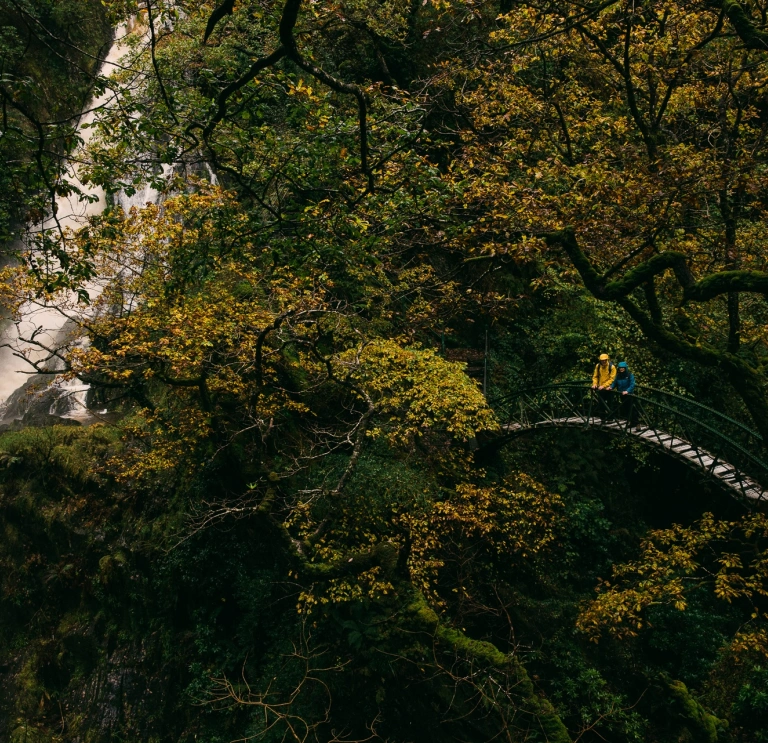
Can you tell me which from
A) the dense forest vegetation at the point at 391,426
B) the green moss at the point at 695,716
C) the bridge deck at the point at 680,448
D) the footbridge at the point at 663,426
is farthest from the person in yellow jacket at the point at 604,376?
the green moss at the point at 695,716

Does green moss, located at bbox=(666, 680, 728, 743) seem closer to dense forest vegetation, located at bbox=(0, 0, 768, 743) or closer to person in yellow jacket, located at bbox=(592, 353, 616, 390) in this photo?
dense forest vegetation, located at bbox=(0, 0, 768, 743)

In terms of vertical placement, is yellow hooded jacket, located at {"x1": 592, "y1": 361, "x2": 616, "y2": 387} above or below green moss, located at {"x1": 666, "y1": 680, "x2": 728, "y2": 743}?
above

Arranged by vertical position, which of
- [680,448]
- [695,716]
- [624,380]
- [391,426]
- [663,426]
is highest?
[624,380]

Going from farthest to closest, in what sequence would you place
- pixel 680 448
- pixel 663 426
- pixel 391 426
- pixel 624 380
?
pixel 663 426, pixel 624 380, pixel 680 448, pixel 391 426

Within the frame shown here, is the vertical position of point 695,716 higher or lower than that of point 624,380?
lower

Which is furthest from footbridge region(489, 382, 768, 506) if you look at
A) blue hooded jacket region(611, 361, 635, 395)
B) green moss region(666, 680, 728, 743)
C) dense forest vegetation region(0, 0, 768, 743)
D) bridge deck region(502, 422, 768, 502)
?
green moss region(666, 680, 728, 743)

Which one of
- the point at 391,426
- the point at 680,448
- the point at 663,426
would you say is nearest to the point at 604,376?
the point at 663,426

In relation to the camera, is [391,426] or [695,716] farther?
[391,426]

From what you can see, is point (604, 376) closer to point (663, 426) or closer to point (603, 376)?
point (603, 376)
